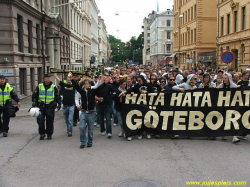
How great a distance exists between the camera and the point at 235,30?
31766 mm

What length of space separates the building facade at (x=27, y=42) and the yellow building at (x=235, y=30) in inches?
684

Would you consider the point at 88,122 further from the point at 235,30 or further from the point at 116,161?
the point at 235,30

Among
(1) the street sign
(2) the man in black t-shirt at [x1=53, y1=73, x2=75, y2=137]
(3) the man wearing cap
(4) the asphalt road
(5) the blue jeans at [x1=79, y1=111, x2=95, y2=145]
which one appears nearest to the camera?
(4) the asphalt road

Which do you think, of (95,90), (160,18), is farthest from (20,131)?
(160,18)

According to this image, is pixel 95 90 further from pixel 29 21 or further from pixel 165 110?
pixel 29 21

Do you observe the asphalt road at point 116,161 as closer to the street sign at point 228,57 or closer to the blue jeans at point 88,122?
the blue jeans at point 88,122

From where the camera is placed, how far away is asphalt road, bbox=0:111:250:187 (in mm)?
5348

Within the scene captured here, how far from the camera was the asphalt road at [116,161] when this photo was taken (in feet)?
17.5

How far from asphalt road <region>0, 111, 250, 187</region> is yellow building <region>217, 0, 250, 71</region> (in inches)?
895

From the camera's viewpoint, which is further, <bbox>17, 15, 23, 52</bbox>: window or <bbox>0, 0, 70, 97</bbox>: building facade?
<bbox>17, 15, 23, 52</bbox>: window

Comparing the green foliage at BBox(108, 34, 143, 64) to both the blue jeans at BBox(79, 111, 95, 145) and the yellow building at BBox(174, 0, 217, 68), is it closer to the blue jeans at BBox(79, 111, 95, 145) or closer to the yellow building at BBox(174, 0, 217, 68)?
the yellow building at BBox(174, 0, 217, 68)

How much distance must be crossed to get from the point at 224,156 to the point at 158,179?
204 centimetres

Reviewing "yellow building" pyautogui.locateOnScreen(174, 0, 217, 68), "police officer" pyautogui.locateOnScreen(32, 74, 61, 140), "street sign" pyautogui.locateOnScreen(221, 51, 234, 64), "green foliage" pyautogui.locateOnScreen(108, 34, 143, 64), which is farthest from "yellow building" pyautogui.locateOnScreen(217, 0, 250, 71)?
"green foliage" pyautogui.locateOnScreen(108, 34, 143, 64)

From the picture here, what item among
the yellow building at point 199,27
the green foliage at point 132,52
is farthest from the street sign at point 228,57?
the green foliage at point 132,52
